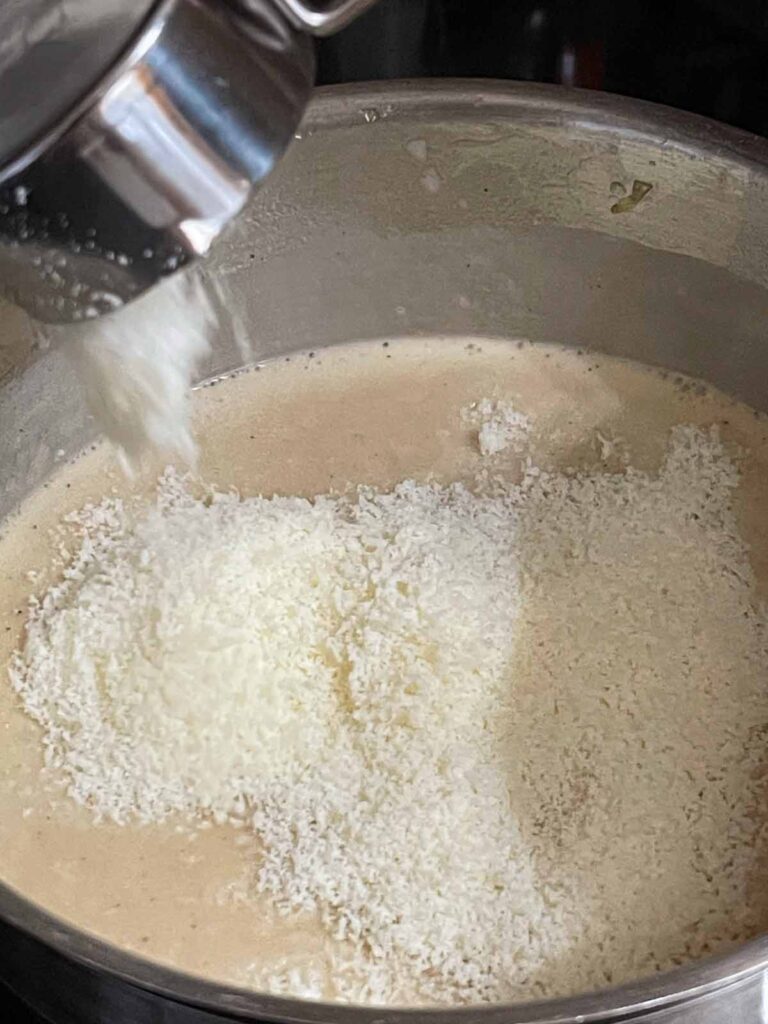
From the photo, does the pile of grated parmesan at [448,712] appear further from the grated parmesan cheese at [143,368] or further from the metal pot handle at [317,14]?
the metal pot handle at [317,14]

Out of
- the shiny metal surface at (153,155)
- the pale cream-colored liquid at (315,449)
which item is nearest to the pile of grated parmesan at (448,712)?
the pale cream-colored liquid at (315,449)

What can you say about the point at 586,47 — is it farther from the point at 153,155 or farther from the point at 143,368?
the point at 153,155

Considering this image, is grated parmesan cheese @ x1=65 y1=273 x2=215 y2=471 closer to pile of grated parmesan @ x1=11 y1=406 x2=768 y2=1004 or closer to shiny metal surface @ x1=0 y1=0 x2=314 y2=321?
pile of grated parmesan @ x1=11 y1=406 x2=768 y2=1004

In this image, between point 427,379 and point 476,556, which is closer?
point 476,556

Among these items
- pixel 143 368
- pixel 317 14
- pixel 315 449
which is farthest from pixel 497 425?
pixel 317 14

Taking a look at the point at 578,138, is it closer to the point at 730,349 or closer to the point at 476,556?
the point at 730,349

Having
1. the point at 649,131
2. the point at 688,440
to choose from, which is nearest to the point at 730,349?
the point at 688,440
